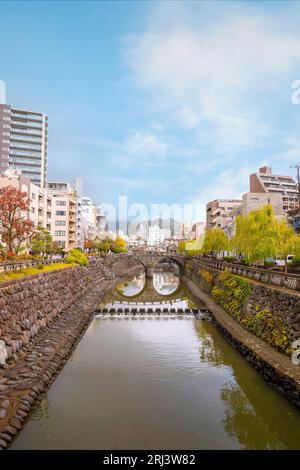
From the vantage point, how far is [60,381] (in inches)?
669

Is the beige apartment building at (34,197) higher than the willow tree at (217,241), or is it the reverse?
the beige apartment building at (34,197)

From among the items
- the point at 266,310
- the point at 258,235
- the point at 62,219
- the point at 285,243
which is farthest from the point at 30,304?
the point at 62,219

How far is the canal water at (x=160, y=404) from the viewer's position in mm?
11672

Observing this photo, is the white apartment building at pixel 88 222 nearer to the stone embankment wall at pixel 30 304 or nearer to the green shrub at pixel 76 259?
the green shrub at pixel 76 259

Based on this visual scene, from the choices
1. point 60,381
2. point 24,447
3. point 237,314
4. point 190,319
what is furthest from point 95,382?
point 190,319

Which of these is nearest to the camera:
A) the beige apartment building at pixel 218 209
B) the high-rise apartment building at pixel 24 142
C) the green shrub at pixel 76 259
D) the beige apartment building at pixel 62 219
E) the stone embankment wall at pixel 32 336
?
the stone embankment wall at pixel 32 336

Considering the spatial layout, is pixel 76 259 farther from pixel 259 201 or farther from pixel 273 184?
pixel 273 184

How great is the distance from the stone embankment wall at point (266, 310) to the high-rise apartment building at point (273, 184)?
70.0 m

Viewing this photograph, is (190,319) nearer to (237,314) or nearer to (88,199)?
(237,314)

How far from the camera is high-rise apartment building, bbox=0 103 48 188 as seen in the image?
108562 millimetres

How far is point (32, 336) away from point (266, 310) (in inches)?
585

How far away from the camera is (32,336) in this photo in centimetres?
2050

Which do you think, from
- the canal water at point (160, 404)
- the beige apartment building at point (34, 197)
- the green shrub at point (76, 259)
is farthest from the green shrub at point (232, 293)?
the beige apartment building at point (34, 197)

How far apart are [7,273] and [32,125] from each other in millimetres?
101875
